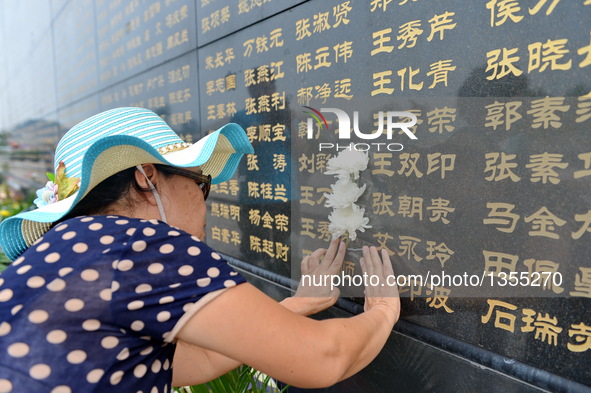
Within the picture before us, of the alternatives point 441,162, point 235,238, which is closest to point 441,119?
point 441,162

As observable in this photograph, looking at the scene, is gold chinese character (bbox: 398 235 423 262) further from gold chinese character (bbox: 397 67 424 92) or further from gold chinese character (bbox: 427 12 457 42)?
gold chinese character (bbox: 427 12 457 42)

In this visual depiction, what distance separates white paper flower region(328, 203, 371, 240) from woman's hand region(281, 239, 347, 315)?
6 cm

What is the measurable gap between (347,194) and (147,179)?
0.91 meters

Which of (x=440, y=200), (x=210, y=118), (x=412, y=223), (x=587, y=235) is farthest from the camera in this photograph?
(x=210, y=118)

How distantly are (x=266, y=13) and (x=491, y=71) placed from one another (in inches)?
57.4

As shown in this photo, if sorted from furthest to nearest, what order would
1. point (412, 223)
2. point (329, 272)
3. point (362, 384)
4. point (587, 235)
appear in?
1. point (362, 384)
2. point (329, 272)
3. point (412, 223)
4. point (587, 235)

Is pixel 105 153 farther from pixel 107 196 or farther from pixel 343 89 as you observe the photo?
pixel 343 89

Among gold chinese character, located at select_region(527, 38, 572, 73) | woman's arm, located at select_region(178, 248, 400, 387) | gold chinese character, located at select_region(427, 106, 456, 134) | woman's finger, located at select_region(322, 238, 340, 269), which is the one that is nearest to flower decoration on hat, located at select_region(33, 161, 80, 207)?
woman's arm, located at select_region(178, 248, 400, 387)

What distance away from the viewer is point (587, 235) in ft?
4.09

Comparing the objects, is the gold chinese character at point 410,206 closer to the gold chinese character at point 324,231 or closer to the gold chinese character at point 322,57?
the gold chinese character at point 324,231

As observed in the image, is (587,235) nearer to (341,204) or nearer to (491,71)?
(491,71)

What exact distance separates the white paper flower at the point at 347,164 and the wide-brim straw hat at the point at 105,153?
50cm

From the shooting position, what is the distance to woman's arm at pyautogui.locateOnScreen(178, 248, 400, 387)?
1.01 m

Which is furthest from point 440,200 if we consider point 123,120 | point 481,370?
point 123,120
